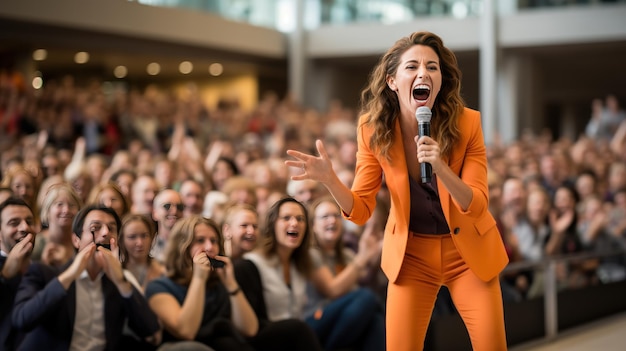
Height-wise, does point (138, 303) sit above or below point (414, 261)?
below

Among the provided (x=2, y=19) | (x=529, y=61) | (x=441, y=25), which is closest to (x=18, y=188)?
(x=2, y=19)

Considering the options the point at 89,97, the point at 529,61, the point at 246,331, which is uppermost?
the point at 529,61

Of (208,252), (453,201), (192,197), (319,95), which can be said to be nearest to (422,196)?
(453,201)

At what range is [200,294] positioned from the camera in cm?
381

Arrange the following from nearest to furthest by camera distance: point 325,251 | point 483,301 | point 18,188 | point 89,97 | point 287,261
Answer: point 483,301
point 18,188
point 287,261
point 325,251
point 89,97

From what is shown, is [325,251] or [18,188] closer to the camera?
[18,188]

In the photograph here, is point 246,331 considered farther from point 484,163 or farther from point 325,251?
point 484,163

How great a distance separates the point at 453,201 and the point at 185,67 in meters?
15.8

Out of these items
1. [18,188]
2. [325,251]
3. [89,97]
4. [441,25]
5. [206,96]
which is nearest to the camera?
[18,188]

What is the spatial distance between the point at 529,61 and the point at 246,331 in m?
13.4

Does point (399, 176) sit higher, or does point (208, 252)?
point (399, 176)

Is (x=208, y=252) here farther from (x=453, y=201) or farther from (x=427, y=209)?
(x=453, y=201)

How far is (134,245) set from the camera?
11.8 feet

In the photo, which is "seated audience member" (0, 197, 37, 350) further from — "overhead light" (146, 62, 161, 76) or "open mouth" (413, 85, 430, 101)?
"overhead light" (146, 62, 161, 76)
